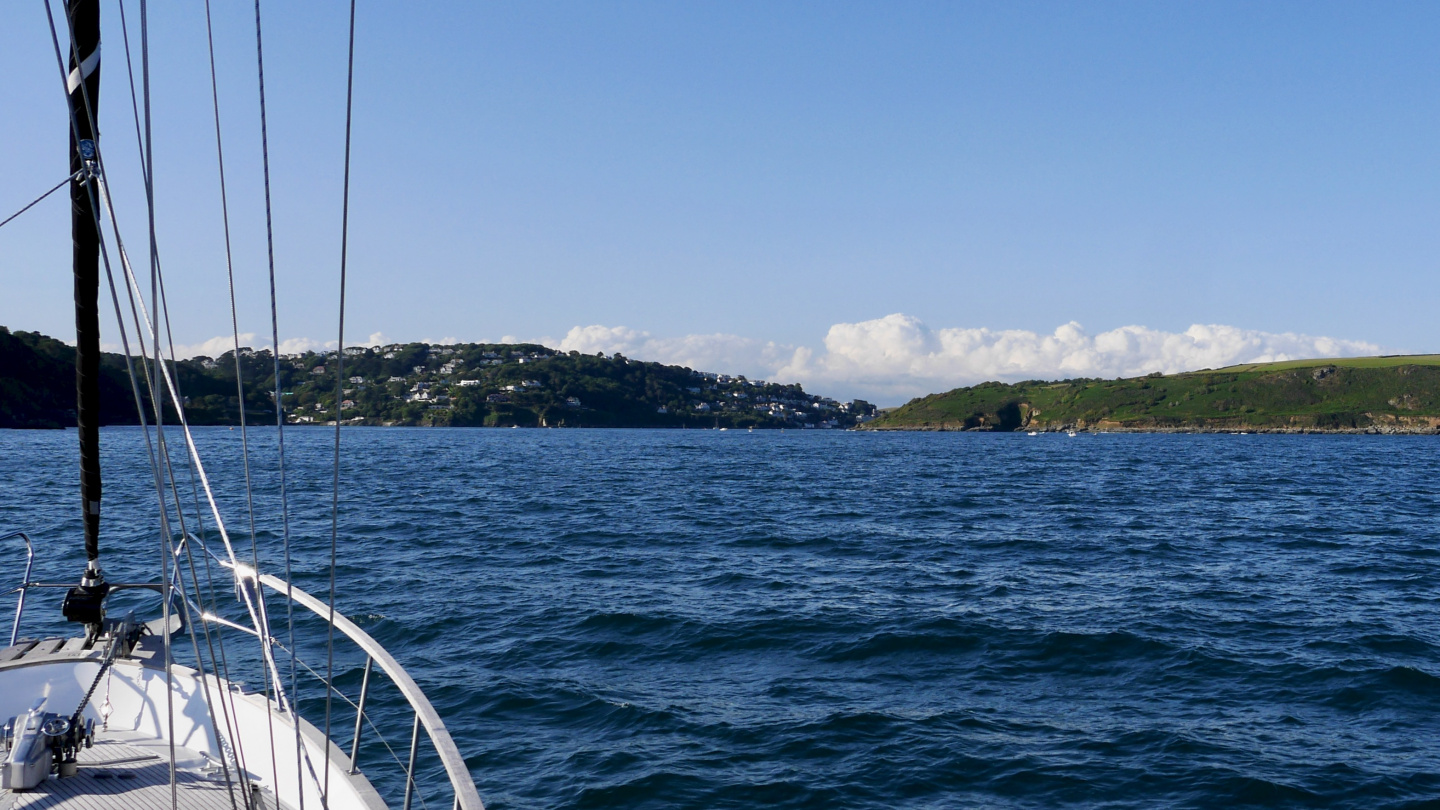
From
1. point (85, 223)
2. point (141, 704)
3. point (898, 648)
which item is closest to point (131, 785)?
point (141, 704)

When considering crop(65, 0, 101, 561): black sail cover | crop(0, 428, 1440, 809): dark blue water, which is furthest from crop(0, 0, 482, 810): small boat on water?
crop(0, 428, 1440, 809): dark blue water

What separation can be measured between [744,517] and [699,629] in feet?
59.2

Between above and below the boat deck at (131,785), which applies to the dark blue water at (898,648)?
below

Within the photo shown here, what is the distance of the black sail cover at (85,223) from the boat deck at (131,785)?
7.58 feet

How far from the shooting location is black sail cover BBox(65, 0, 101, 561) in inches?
219

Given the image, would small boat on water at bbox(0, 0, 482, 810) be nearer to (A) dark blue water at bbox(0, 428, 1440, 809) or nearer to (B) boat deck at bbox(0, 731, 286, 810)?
(B) boat deck at bbox(0, 731, 286, 810)

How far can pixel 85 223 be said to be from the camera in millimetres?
5996

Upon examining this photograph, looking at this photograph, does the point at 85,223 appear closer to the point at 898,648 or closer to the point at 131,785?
the point at 131,785

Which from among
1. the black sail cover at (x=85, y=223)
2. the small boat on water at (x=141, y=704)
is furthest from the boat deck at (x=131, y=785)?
the black sail cover at (x=85, y=223)

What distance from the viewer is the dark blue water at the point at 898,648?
10.0m

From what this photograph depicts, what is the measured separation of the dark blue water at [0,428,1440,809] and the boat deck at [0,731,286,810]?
3.17 metres

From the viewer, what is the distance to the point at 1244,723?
38.1 feet

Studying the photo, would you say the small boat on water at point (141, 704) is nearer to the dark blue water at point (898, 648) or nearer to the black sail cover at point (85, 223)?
the black sail cover at point (85, 223)

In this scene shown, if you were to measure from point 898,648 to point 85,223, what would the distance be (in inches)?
Answer: 506
